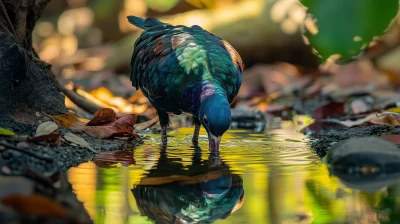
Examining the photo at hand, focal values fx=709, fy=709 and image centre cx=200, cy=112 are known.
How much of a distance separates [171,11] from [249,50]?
2018 mm

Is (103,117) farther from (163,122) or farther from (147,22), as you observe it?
(147,22)

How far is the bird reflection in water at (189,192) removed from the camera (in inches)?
114

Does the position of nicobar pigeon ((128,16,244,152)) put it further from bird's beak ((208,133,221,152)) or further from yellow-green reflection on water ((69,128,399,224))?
yellow-green reflection on water ((69,128,399,224))

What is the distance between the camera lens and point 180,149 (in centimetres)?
510

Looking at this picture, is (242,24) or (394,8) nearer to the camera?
(394,8)

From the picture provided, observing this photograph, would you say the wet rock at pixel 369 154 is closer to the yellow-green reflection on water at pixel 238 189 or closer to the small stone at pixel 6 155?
the yellow-green reflection on water at pixel 238 189

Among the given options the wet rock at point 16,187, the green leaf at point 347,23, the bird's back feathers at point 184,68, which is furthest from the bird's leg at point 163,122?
the green leaf at point 347,23

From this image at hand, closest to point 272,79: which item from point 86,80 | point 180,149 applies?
point 86,80

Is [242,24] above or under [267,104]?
above

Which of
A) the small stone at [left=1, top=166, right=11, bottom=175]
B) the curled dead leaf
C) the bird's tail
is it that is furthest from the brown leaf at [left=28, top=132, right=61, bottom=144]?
the curled dead leaf

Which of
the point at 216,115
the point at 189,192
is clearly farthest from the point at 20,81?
the point at 189,192

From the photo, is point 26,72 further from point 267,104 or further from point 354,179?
point 267,104

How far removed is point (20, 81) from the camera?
15.6ft

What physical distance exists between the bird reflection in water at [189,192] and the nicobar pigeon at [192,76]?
523mm
